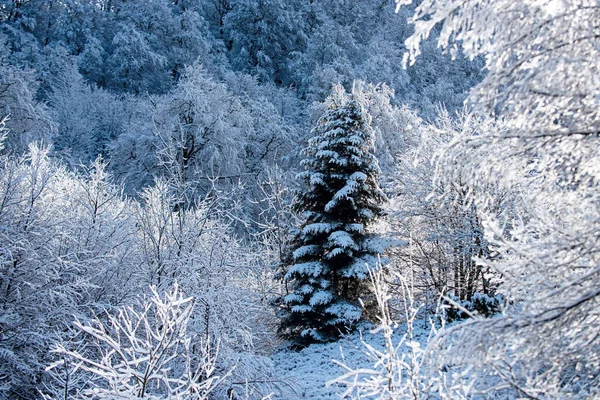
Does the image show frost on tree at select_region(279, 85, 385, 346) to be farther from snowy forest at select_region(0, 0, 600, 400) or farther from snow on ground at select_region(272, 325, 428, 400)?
snow on ground at select_region(272, 325, 428, 400)

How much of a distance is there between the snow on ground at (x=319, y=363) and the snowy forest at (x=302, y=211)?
0.07 meters

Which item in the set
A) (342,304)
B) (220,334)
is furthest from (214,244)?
(342,304)

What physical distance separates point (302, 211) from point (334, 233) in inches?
55.5

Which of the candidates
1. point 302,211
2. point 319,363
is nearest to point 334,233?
point 302,211

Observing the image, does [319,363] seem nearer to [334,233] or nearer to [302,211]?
[334,233]

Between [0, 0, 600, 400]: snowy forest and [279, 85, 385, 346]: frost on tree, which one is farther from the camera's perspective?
[279, 85, 385, 346]: frost on tree

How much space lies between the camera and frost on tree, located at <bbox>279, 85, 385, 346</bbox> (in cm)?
1133

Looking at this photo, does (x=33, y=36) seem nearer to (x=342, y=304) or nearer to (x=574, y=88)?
(x=342, y=304)

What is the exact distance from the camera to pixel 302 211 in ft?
40.9

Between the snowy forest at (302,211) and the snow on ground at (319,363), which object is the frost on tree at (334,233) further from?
the snow on ground at (319,363)

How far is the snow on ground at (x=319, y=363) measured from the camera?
27.8ft

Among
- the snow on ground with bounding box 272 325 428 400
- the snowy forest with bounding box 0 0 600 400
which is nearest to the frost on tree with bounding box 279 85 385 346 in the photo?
the snowy forest with bounding box 0 0 600 400

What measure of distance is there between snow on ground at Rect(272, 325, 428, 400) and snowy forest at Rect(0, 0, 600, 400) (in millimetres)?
68

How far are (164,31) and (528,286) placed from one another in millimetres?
31311
